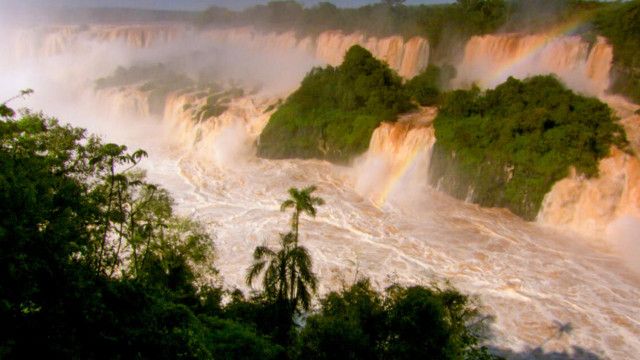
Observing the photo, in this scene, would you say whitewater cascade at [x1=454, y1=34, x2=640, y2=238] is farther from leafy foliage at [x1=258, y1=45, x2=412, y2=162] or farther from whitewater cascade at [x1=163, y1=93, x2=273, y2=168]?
whitewater cascade at [x1=163, y1=93, x2=273, y2=168]

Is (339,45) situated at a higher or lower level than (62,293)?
higher

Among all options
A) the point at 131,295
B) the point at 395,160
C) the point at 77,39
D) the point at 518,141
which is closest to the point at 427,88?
the point at 395,160

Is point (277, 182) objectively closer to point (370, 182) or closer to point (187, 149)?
point (370, 182)

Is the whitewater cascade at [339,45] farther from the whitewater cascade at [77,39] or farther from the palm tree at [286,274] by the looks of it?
the palm tree at [286,274]

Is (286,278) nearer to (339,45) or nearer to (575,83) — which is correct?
(575,83)

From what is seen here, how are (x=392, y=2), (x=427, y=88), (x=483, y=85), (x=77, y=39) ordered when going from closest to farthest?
(x=427, y=88) → (x=483, y=85) → (x=392, y=2) → (x=77, y=39)

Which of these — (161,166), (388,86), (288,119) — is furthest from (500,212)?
(161,166)

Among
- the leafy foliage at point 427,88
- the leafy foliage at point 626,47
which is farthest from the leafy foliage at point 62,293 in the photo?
A: the leafy foliage at point 626,47
